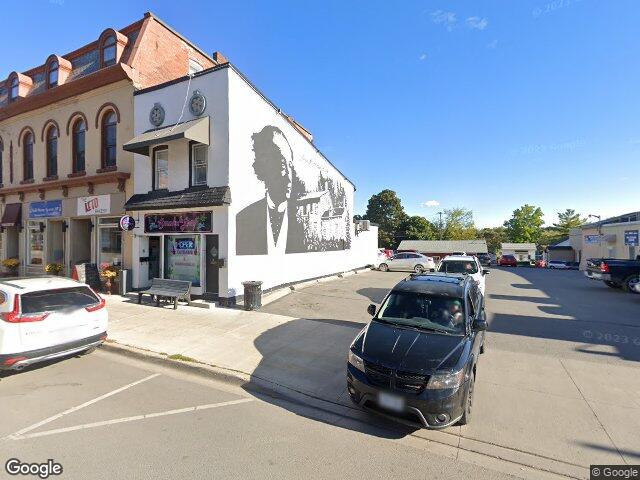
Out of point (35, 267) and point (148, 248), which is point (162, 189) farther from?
point (35, 267)

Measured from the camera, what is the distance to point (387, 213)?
2689 inches

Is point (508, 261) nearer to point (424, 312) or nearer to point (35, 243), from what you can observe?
point (424, 312)

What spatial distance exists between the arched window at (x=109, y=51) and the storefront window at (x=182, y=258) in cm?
813

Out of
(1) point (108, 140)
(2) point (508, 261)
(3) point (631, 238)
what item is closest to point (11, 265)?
(1) point (108, 140)

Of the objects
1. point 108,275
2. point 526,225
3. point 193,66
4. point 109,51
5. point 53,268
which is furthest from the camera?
point 526,225

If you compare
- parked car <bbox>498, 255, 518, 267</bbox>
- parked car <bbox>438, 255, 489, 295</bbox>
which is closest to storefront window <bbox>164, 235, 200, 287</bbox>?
parked car <bbox>438, 255, 489, 295</bbox>

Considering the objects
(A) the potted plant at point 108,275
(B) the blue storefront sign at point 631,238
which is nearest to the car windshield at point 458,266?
(A) the potted plant at point 108,275

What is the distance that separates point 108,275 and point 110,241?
2185mm

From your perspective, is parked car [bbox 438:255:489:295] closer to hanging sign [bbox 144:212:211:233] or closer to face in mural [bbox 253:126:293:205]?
face in mural [bbox 253:126:293:205]

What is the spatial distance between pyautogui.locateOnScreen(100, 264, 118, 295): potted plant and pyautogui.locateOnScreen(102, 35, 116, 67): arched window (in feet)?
28.0

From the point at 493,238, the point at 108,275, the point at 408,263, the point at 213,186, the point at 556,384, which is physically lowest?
the point at 556,384

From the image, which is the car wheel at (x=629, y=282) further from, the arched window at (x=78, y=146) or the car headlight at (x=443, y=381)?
the arched window at (x=78, y=146)

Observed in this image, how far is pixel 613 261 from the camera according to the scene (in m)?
14.9

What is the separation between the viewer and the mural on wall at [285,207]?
1168 cm
